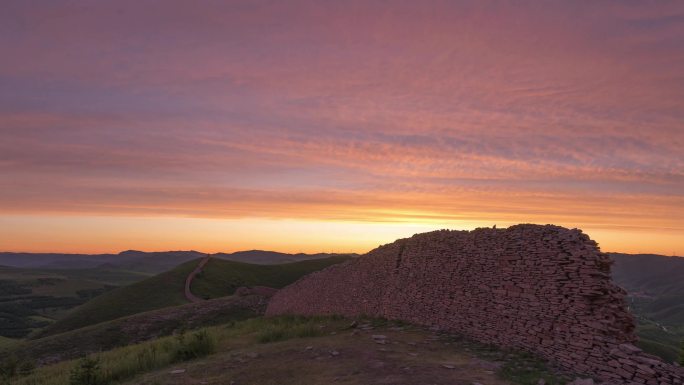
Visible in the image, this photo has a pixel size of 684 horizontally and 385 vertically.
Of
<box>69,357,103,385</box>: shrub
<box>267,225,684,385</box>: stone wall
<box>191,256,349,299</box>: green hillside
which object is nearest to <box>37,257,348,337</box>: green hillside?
<box>191,256,349,299</box>: green hillside

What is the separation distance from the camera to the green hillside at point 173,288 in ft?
143

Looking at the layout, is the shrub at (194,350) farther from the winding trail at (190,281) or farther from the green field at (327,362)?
the winding trail at (190,281)

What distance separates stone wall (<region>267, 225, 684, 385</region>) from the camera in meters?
9.31

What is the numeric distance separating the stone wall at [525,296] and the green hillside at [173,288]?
34794 millimetres

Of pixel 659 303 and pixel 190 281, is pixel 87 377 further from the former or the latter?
pixel 659 303

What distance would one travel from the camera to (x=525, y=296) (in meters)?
11.5

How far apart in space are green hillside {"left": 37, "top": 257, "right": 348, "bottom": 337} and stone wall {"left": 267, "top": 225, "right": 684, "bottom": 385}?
3479 centimetres

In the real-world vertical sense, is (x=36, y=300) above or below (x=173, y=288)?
below

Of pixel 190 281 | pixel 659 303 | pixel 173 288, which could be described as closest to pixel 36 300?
pixel 190 281

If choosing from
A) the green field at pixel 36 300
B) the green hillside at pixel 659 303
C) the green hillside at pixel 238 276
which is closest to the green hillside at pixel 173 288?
the green hillside at pixel 238 276

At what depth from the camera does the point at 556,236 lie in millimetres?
10977

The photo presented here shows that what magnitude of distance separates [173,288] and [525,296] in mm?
51207

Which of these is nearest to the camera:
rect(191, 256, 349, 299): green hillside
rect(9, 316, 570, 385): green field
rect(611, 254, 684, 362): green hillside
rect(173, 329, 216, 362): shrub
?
rect(9, 316, 570, 385): green field

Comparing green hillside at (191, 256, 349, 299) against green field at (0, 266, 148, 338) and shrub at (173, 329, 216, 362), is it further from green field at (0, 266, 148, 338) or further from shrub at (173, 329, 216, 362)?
shrub at (173, 329, 216, 362)
